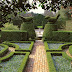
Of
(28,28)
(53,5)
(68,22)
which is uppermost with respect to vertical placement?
(53,5)

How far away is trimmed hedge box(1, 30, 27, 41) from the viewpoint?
12928 millimetres

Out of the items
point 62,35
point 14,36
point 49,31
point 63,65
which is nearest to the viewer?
point 63,65

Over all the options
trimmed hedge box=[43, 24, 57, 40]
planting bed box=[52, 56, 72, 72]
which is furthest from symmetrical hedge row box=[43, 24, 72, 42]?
planting bed box=[52, 56, 72, 72]

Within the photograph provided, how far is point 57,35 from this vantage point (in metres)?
13.0

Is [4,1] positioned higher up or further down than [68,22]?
higher up

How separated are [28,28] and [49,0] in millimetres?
10835

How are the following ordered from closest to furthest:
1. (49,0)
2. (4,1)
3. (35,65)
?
(4,1), (49,0), (35,65)

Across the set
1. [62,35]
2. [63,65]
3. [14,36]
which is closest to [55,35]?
[62,35]

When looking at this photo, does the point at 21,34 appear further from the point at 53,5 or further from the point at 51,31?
the point at 53,5

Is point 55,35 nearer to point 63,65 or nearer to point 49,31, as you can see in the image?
point 49,31

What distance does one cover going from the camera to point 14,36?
1309cm

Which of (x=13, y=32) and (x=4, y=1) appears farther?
(x=13, y=32)

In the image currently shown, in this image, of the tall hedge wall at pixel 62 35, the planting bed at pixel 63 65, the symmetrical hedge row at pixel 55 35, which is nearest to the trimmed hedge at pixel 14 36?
the symmetrical hedge row at pixel 55 35

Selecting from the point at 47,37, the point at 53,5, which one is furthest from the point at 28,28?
the point at 53,5
